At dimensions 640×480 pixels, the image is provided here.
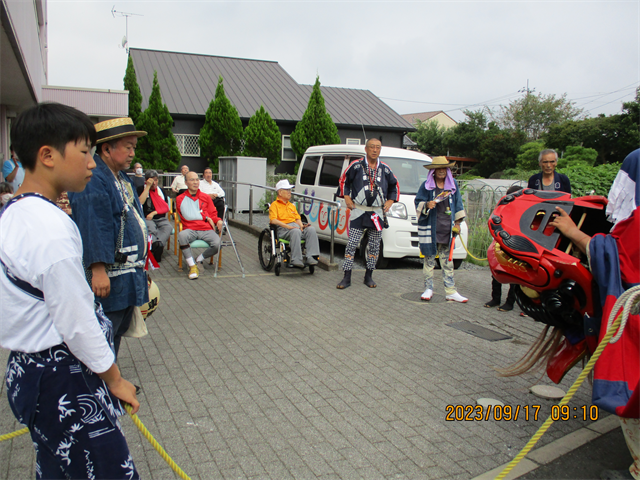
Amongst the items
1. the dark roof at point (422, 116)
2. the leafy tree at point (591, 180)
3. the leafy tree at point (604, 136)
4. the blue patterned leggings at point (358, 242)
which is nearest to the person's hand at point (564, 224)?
the blue patterned leggings at point (358, 242)

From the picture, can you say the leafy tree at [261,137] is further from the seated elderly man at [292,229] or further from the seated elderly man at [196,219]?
the seated elderly man at [292,229]

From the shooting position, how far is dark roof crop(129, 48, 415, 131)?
24.1m

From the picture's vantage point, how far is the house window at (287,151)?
82.5 ft

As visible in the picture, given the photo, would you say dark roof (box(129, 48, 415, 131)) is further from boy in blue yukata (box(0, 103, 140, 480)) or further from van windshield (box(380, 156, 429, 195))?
boy in blue yukata (box(0, 103, 140, 480))

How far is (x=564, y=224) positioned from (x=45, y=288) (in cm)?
273

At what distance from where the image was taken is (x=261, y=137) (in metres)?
21.2

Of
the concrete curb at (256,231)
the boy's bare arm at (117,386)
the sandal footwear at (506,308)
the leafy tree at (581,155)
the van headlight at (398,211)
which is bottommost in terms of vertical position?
the concrete curb at (256,231)

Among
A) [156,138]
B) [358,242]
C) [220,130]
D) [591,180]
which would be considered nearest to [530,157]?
[591,180]

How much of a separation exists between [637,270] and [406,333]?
9.79 ft

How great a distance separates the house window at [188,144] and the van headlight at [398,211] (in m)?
16.4

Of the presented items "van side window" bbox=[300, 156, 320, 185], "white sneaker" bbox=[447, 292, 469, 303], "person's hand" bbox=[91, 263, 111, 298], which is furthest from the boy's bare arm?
"van side window" bbox=[300, 156, 320, 185]

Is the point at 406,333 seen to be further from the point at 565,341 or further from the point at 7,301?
the point at 7,301

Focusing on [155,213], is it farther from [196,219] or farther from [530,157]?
[530,157]

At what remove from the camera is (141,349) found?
4.68 m
